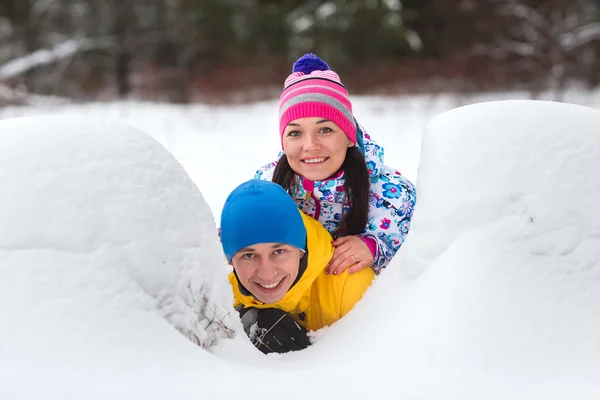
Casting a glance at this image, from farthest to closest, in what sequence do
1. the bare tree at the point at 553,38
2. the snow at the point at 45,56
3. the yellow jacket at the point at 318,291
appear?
the bare tree at the point at 553,38
the snow at the point at 45,56
the yellow jacket at the point at 318,291

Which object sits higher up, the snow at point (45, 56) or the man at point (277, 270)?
the snow at point (45, 56)

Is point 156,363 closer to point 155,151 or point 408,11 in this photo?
point 155,151

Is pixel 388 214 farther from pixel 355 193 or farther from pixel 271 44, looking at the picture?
pixel 271 44

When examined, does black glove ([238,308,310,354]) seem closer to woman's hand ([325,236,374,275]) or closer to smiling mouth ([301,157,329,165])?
woman's hand ([325,236,374,275])

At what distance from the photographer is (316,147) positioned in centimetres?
245

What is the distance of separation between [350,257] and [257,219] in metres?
0.50

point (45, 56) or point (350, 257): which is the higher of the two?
point (45, 56)

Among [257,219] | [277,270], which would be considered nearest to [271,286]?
[277,270]

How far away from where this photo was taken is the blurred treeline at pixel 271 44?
1303 centimetres

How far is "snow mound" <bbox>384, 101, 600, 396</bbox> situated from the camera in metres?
1.22

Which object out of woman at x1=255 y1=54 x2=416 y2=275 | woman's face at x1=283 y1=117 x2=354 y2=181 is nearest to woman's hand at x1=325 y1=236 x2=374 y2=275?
woman at x1=255 y1=54 x2=416 y2=275

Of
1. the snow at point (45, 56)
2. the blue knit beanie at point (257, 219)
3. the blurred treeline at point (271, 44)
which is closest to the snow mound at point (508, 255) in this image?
the blue knit beanie at point (257, 219)

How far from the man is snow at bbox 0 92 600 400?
0.44 metres

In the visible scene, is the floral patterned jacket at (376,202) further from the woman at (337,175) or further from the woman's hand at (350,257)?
the woman's hand at (350,257)
